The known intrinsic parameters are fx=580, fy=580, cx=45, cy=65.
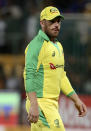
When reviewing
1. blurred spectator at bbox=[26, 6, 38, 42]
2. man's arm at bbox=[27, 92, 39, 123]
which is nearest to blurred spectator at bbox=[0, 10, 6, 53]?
blurred spectator at bbox=[26, 6, 38, 42]

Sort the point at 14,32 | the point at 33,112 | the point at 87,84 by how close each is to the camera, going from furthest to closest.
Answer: the point at 14,32 → the point at 87,84 → the point at 33,112

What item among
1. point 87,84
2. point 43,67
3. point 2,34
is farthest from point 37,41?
point 2,34

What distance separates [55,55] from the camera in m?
6.44

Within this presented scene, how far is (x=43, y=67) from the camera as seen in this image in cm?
634

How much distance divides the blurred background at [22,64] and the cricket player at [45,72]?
4.54 metres

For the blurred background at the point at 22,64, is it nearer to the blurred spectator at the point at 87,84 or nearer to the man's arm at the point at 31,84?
the blurred spectator at the point at 87,84

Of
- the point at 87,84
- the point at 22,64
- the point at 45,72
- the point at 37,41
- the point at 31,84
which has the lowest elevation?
the point at 87,84

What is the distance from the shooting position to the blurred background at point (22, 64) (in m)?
11.1

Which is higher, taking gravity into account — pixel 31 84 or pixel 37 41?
pixel 37 41

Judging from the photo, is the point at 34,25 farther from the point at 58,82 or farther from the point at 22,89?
the point at 58,82

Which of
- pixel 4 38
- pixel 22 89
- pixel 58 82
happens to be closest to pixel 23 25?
pixel 4 38

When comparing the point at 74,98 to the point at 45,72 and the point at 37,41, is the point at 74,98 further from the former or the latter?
the point at 37,41

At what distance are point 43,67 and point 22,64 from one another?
227 inches

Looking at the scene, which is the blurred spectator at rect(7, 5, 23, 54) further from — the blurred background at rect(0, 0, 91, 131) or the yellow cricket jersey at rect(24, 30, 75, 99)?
the yellow cricket jersey at rect(24, 30, 75, 99)
